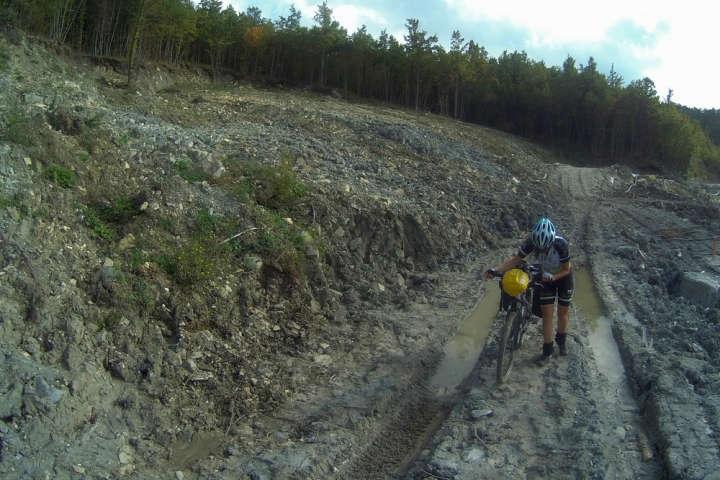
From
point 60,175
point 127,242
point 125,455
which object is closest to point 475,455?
point 125,455

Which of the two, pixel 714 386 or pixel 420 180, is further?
pixel 420 180

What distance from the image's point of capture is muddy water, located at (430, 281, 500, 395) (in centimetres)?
681

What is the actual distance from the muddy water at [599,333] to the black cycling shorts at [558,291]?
851 mm

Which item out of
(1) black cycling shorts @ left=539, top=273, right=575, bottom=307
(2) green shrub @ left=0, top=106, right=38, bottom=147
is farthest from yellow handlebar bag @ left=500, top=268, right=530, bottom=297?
(2) green shrub @ left=0, top=106, right=38, bottom=147

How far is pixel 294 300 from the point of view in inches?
306

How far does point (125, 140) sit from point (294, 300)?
345cm

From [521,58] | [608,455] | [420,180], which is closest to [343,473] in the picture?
[608,455]

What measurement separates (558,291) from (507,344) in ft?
3.01

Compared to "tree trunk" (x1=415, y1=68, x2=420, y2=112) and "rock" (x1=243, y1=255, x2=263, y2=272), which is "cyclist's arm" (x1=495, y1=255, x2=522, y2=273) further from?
"tree trunk" (x1=415, y1=68, x2=420, y2=112)

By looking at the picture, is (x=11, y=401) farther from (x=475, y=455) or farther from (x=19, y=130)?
(x=19, y=130)

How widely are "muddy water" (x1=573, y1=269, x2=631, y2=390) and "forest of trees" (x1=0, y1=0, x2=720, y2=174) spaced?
1275 inches

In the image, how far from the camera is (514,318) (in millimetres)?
6742

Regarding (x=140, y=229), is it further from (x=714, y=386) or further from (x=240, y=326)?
(x=714, y=386)

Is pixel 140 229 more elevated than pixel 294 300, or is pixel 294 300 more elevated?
pixel 140 229
